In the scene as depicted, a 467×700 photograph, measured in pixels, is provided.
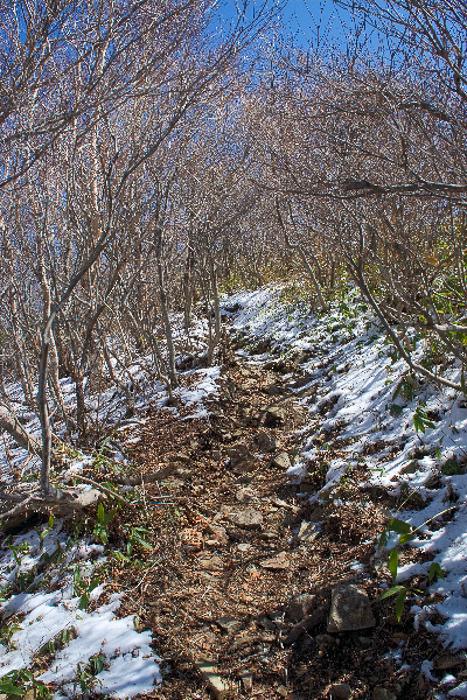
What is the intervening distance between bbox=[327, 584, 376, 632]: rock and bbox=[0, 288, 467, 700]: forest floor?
0.01 m

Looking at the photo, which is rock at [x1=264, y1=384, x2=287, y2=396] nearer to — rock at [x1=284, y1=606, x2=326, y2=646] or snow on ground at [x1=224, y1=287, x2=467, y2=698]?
snow on ground at [x1=224, y1=287, x2=467, y2=698]

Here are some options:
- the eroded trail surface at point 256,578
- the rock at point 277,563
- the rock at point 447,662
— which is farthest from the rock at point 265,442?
the rock at point 447,662

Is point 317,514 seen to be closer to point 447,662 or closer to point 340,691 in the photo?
point 340,691

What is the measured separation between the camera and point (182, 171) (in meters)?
6.93

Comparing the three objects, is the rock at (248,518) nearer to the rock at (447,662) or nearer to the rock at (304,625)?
the rock at (304,625)

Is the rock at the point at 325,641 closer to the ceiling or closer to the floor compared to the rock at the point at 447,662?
closer to the floor

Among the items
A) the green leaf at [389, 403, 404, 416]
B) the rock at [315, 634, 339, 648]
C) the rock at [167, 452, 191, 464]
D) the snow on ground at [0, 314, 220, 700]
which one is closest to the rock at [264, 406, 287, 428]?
the rock at [167, 452, 191, 464]

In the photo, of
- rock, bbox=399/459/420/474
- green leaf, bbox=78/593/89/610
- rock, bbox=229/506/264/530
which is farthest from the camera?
rock, bbox=229/506/264/530

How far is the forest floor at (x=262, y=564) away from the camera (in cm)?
238

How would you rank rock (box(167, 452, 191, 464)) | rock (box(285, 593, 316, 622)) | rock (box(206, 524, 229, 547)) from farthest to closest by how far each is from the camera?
rock (box(167, 452, 191, 464))
rock (box(206, 524, 229, 547))
rock (box(285, 593, 316, 622))

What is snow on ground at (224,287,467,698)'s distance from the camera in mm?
2590

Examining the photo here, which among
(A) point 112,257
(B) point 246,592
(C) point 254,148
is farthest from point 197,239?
(B) point 246,592

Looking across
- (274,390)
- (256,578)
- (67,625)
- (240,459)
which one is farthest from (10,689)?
(274,390)

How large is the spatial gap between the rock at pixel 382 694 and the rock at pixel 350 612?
33 centimetres
